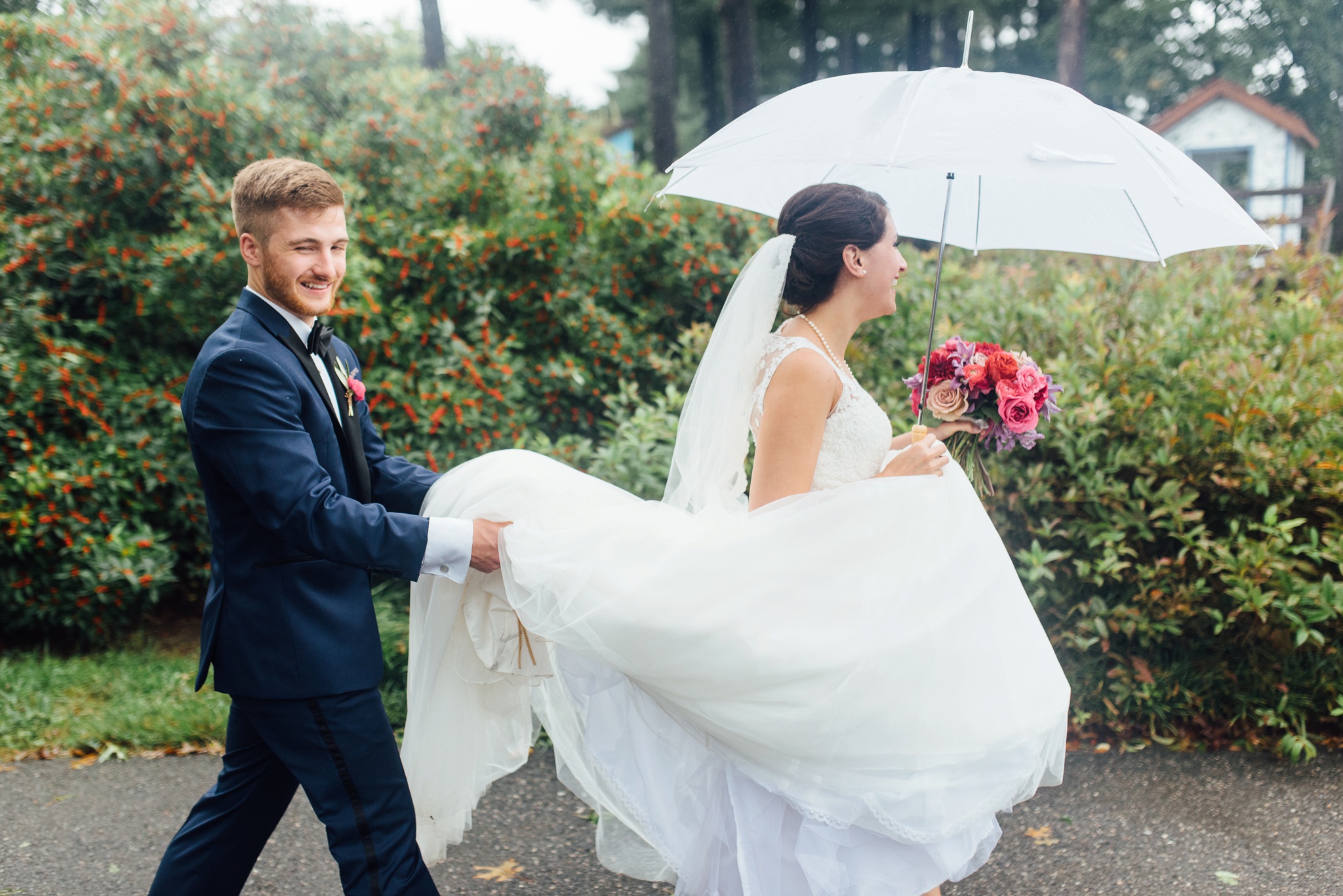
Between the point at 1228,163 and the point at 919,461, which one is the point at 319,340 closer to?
the point at 919,461

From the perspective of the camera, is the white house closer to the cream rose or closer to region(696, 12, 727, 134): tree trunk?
region(696, 12, 727, 134): tree trunk

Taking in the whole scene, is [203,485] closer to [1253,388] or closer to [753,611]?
[753,611]

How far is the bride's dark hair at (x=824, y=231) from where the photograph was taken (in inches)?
102

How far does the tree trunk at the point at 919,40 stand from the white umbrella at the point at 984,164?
22.5 meters

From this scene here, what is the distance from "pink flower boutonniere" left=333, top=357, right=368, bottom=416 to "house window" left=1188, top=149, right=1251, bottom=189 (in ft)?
84.0

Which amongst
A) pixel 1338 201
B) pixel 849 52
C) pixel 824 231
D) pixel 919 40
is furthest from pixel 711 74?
pixel 824 231

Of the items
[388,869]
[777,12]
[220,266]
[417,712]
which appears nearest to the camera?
Answer: [388,869]

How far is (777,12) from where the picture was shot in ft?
77.3

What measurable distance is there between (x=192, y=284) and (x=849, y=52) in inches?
956

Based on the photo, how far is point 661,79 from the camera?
13.9 m

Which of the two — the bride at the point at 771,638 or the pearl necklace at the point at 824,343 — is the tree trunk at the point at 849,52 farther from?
the bride at the point at 771,638

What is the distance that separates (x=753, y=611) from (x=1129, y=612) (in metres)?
2.42

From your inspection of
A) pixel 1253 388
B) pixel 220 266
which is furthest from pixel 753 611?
pixel 220 266

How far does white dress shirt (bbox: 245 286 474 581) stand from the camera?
2277mm
